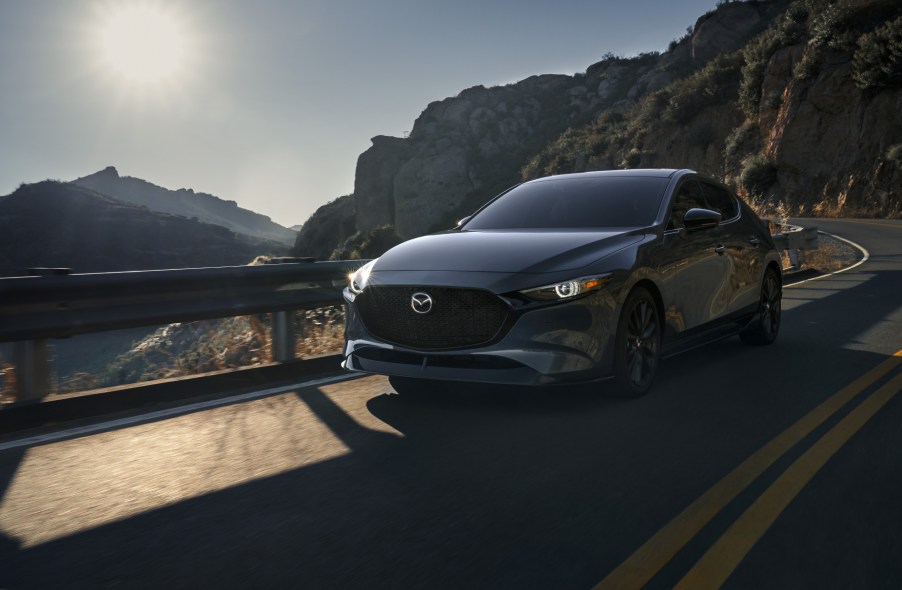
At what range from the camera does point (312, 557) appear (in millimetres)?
3188

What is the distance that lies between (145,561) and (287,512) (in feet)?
2.23

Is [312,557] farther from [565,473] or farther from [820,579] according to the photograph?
[820,579]

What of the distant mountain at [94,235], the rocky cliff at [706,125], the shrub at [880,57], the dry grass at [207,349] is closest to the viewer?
the dry grass at [207,349]

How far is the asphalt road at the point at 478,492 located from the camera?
3078 millimetres

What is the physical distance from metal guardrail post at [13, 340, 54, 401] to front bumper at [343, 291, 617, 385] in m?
2.36

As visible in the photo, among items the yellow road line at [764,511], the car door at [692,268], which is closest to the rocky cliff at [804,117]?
the car door at [692,268]

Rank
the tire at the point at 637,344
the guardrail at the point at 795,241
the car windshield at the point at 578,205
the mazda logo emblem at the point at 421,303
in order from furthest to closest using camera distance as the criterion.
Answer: the guardrail at the point at 795,241, the car windshield at the point at 578,205, the tire at the point at 637,344, the mazda logo emblem at the point at 421,303

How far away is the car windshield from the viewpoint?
21.5ft

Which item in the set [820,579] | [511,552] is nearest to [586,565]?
[511,552]

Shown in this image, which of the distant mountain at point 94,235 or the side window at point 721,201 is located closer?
the side window at point 721,201

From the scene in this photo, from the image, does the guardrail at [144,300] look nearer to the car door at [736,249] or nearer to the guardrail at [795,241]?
the car door at [736,249]

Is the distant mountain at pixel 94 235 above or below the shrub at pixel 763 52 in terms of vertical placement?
below

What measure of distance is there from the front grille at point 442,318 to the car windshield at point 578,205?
1.57 meters

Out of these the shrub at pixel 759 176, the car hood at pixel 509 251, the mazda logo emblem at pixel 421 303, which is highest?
the shrub at pixel 759 176
